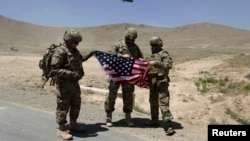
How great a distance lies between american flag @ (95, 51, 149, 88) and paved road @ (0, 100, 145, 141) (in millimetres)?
1094

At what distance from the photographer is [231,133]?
7.19 metres

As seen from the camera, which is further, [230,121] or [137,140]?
[230,121]

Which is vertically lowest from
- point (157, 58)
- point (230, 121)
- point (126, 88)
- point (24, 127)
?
point (230, 121)

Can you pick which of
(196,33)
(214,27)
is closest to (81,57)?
(196,33)

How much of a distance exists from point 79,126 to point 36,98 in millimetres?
4004

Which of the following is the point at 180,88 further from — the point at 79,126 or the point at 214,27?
Result: the point at 214,27

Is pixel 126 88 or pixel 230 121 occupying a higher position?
pixel 126 88

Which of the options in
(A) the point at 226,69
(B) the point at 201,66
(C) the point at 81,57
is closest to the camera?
(C) the point at 81,57

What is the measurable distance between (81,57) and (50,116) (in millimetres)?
2107

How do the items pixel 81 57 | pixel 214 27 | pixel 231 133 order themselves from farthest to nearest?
pixel 214 27
pixel 81 57
pixel 231 133

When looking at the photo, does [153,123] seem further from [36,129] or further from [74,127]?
[36,129]

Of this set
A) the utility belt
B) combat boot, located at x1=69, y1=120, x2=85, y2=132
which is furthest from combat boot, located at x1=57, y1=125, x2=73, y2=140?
the utility belt

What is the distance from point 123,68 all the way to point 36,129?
218 centimetres

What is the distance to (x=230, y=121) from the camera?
12.5 metres
